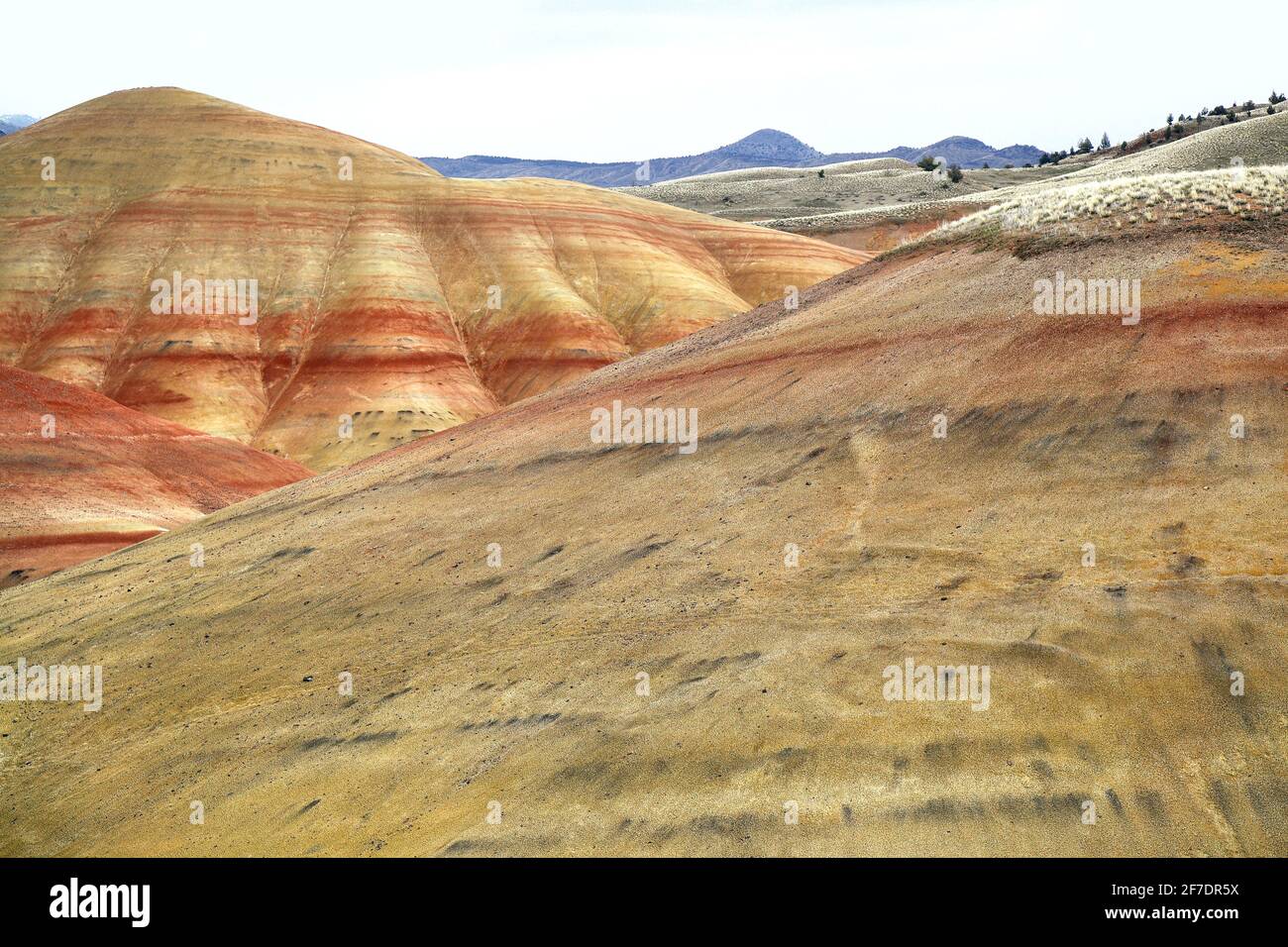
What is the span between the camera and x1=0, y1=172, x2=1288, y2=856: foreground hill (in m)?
11.1

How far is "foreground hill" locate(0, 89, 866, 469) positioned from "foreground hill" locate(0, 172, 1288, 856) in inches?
1338

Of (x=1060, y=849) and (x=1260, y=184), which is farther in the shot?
(x=1260, y=184)

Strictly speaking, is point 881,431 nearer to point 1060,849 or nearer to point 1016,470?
point 1016,470

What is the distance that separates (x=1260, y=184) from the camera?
77.6ft

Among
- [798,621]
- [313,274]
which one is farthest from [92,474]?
[798,621]

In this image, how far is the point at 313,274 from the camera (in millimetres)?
65250

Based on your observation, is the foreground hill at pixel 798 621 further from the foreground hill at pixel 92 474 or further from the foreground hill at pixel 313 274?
the foreground hill at pixel 313 274

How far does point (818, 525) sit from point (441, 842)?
8142mm

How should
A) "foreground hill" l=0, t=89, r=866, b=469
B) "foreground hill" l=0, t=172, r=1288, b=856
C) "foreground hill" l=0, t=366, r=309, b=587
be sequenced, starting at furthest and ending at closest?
"foreground hill" l=0, t=89, r=866, b=469
"foreground hill" l=0, t=366, r=309, b=587
"foreground hill" l=0, t=172, r=1288, b=856

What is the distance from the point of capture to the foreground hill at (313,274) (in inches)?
2331

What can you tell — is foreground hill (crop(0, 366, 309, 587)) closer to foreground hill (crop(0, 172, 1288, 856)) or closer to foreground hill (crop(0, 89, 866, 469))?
foreground hill (crop(0, 89, 866, 469))

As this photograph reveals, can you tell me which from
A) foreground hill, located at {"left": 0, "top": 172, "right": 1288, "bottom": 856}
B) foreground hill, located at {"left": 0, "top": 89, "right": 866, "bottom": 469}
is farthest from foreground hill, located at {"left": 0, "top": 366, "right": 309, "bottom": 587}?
foreground hill, located at {"left": 0, "top": 172, "right": 1288, "bottom": 856}

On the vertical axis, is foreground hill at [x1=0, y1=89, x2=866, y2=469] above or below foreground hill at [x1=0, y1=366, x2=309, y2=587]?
above
